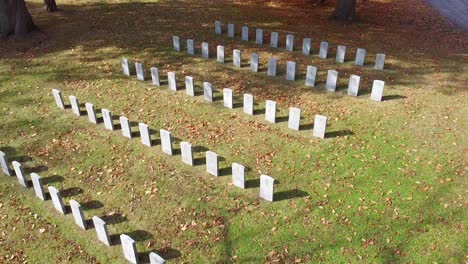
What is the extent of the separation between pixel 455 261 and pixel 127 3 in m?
16.3

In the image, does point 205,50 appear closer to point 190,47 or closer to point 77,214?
point 190,47

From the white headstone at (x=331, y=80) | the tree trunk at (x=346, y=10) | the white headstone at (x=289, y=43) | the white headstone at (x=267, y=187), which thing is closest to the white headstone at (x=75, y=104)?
the white headstone at (x=267, y=187)

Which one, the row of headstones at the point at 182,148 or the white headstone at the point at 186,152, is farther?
the white headstone at the point at 186,152

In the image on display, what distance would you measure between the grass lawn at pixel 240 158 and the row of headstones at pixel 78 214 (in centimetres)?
15

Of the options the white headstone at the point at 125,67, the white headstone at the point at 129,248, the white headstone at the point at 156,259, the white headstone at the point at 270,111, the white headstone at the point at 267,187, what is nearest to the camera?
the white headstone at the point at 156,259

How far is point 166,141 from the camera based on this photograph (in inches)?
283

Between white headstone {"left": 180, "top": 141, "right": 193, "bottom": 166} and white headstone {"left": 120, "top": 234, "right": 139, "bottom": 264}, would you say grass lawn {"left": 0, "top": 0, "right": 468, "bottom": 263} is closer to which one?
white headstone {"left": 180, "top": 141, "right": 193, "bottom": 166}

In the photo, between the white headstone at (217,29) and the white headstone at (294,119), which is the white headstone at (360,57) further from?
the white headstone at (217,29)

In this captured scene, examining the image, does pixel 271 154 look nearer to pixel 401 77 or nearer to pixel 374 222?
pixel 374 222

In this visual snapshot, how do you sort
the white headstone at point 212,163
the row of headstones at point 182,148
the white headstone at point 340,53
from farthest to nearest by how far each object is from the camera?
the white headstone at point 340,53, the white headstone at point 212,163, the row of headstones at point 182,148

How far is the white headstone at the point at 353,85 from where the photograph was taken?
29.7 feet

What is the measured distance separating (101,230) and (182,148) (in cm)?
217

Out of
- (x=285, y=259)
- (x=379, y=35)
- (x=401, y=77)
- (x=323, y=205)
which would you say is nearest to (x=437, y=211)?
(x=323, y=205)

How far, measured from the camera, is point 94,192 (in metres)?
6.51
